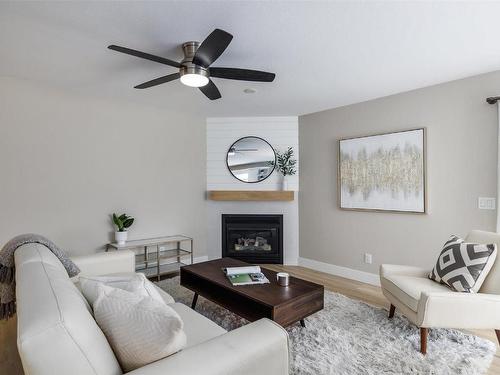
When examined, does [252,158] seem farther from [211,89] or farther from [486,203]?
[486,203]

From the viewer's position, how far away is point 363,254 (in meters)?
3.93

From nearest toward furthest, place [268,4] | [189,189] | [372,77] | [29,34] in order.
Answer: [268,4] → [29,34] → [372,77] → [189,189]

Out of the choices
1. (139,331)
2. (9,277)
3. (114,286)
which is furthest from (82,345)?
(9,277)

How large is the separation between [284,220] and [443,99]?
2615mm

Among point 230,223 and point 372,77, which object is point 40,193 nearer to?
point 230,223

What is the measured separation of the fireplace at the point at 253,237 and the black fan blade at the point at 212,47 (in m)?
2.90

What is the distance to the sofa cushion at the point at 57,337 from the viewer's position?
82cm

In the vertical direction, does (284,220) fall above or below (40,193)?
below

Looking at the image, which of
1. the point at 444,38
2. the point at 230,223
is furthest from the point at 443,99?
the point at 230,223

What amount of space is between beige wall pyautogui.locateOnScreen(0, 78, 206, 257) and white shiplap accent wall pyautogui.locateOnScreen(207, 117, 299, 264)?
0.48 ft

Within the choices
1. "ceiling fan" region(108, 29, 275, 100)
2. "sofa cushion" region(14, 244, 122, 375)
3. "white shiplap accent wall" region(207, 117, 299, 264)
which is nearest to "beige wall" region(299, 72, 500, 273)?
"white shiplap accent wall" region(207, 117, 299, 264)

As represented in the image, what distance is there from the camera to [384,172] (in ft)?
12.2

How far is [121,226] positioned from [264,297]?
234 centimetres

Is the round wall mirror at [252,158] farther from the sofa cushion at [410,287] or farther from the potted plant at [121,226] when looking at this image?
the sofa cushion at [410,287]
